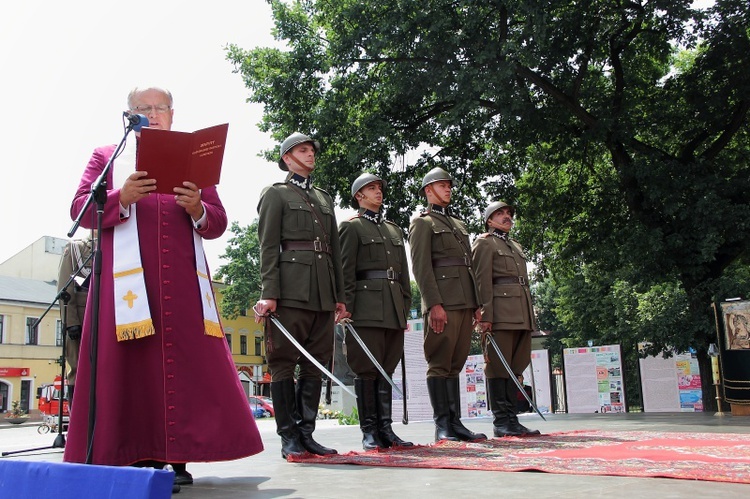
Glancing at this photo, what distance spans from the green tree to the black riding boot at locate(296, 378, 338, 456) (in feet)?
136

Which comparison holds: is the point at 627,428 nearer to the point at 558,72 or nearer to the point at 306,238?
the point at 306,238

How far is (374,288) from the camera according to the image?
590cm

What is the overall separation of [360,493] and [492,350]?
3986 millimetres

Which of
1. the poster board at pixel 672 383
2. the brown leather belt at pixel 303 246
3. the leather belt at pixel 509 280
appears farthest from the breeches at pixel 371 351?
the poster board at pixel 672 383

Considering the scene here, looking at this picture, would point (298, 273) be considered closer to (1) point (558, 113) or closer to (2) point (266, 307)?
(2) point (266, 307)

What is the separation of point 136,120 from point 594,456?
3123mm

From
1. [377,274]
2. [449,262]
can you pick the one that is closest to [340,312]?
[377,274]

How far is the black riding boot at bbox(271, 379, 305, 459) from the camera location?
511 cm

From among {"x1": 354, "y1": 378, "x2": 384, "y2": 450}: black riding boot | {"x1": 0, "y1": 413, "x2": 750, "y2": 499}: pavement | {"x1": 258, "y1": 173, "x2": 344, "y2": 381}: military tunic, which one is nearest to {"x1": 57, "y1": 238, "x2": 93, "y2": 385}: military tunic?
{"x1": 258, "y1": 173, "x2": 344, "y2": 381}: military tunic

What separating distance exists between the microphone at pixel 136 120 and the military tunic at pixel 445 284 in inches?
123

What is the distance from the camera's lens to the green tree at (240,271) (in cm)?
4703

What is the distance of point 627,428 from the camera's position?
24.5 feet

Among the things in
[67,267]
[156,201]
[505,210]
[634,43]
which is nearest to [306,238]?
[156,201]

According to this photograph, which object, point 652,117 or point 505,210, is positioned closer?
point 505,210
